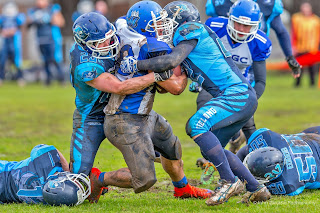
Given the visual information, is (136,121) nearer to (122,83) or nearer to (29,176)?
(122,83)

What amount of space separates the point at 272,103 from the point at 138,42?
7800mm

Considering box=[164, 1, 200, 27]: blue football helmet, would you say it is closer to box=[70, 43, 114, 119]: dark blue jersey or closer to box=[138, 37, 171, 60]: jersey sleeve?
box=[138, 37, 171, 60]: jersey sleeve

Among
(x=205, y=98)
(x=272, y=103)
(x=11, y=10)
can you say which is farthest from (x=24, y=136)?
(x=11, y=10)

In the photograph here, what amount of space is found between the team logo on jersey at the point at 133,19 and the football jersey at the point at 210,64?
36 cm

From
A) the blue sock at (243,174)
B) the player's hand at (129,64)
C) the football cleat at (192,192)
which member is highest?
the player's hand at (129,64)

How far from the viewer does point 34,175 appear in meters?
4.84

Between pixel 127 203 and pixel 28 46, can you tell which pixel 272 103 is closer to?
pixel 127 203

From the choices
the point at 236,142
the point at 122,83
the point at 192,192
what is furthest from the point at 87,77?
the point at 236,142

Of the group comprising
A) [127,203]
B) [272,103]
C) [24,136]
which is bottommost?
[272,103]

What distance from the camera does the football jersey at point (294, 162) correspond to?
4937mm

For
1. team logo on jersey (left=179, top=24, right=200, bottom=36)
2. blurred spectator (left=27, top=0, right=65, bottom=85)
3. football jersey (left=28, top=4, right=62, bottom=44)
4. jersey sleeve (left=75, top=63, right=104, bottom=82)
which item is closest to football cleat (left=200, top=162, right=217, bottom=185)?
team logo on jersey (left=179, top=24, right=200, bottom=36)

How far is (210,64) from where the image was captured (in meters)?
4.80

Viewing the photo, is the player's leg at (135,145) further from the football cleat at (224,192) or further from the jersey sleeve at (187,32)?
the jersey sleeve at (187,32)

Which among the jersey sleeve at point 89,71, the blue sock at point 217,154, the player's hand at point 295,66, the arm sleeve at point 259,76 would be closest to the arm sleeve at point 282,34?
the player's hand at point 295,66
